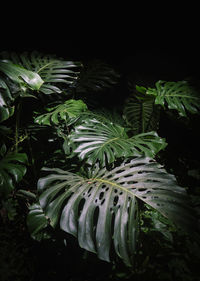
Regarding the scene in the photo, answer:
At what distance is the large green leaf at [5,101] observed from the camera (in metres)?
0.87

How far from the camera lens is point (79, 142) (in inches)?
42.8

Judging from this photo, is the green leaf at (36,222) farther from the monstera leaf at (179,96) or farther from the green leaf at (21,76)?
the monstera leaf at (179,96)

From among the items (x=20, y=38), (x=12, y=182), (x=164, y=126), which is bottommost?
(x=164, y=126)

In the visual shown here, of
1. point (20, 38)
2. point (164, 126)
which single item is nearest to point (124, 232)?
point (164, 126)

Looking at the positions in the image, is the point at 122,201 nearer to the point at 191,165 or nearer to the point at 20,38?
the point at 191,165

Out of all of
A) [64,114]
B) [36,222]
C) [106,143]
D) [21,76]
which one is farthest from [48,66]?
[36,222]

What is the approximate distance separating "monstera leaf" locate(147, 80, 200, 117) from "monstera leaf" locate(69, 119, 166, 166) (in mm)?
259

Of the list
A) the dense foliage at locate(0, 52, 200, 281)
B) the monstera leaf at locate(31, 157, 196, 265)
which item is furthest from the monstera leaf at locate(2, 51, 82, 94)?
the monstera leaf at locate(31, 157, 196, 265)

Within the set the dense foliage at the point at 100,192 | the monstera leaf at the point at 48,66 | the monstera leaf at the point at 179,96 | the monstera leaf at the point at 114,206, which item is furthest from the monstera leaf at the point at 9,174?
the monstera leaf at the point at 179,96

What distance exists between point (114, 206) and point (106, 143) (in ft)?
1.17

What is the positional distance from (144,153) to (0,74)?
79 cm

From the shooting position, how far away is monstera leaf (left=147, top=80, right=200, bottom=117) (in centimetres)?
128

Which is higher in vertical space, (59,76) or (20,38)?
(20,38)

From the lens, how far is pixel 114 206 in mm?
850
